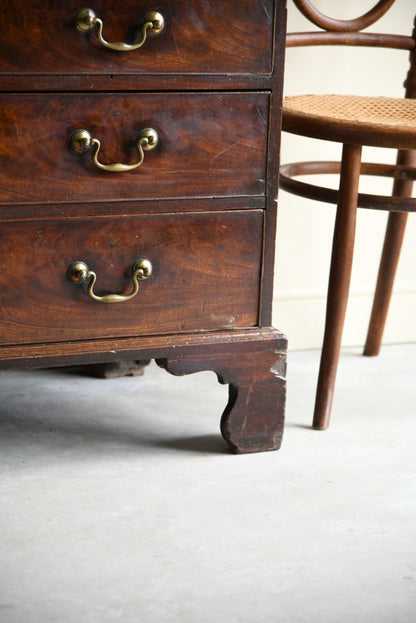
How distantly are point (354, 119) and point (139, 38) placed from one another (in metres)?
0.43

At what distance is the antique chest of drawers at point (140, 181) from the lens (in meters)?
1.32

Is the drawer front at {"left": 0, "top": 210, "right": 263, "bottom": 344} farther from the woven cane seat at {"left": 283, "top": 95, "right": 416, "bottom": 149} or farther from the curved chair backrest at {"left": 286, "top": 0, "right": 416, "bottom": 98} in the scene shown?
the curved chair backrest at {"left": 286, "top": 0, "right": 416, "bottom": 98}

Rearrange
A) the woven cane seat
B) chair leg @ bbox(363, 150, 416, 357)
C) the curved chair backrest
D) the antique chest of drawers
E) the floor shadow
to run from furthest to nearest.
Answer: chair leg @ bbox(363, 150, 416, 357)
the curved chair backrest
the floor shadow
the woven cane seat
the antique chest of drawers

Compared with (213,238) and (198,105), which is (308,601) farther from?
(198,105)

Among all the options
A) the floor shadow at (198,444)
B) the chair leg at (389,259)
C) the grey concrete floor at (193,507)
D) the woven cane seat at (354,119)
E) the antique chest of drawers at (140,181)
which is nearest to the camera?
the grey concrete floor at (193,507)

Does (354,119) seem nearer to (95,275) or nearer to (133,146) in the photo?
(133,146)

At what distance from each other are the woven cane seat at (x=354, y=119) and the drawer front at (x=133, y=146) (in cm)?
15

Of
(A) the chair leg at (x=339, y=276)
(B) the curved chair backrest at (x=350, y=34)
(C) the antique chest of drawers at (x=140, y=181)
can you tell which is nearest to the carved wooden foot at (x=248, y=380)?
(C) the antique chest of drawers at (x=140, y=181)

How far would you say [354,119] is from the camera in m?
1.56

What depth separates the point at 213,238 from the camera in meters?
1.46

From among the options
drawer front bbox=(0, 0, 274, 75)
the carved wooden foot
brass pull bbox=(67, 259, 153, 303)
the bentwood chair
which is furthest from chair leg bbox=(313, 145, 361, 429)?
brass pull bbox=(67, 259, 153, 303)

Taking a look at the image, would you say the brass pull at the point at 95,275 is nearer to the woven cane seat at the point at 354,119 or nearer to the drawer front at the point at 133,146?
the drawer front at the point at 133,146

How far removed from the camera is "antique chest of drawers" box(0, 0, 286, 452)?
132 cm

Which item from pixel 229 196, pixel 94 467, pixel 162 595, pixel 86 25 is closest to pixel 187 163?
pixel 229 196
